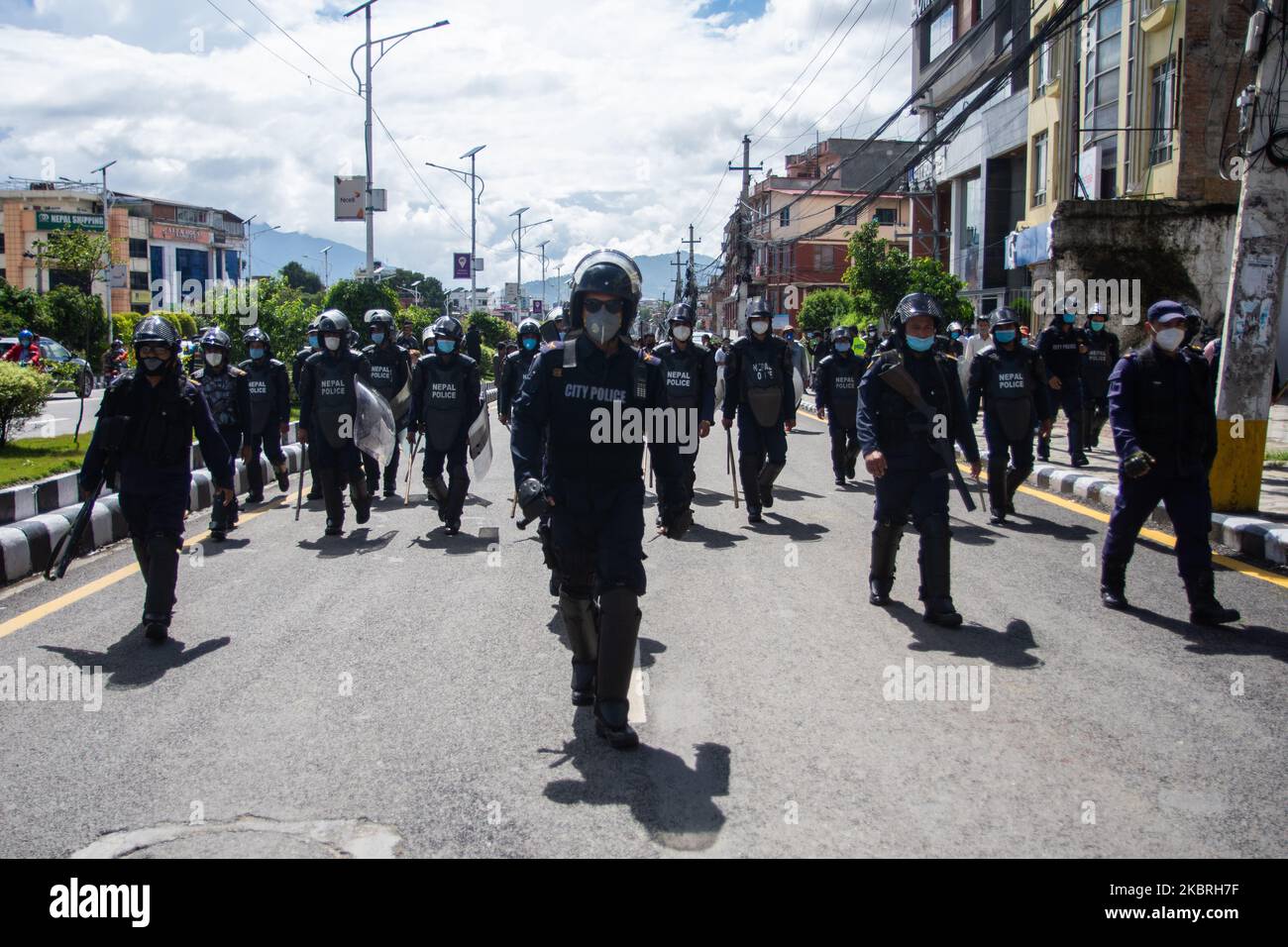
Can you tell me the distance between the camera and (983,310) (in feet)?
123

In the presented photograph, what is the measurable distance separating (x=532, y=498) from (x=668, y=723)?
44.7 inches

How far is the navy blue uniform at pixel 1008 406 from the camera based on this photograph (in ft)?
33.0

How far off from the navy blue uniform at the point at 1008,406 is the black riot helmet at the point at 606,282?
577 cm

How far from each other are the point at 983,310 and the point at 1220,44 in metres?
15.9

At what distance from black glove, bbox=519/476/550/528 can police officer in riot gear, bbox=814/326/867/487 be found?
27.5ft

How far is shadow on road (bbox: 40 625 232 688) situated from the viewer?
18.2ft

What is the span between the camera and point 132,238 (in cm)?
8669

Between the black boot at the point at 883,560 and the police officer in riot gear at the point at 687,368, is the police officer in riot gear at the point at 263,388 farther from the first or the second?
the black boot at the point at 883,560

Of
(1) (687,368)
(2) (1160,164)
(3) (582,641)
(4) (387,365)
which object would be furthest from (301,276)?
(3) (582,641)

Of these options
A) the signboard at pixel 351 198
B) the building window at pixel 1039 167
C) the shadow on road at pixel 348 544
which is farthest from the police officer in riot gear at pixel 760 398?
the building window at pixel 1039 167

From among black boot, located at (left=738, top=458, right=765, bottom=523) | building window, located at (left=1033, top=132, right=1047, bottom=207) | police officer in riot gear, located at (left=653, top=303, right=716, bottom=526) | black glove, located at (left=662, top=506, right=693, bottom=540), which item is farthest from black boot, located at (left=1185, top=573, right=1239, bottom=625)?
building window, located at (left=1033, top=132, right=1047, bottom=207)

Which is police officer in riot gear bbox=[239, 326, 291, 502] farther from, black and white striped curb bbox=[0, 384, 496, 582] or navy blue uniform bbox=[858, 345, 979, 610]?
navy blue uniform bbox=[858, 345, 979, 610]

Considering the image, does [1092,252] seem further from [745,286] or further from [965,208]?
[745,286]

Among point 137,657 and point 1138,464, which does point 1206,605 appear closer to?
point 1138,464
